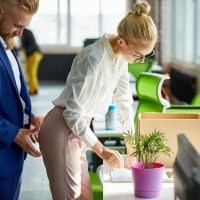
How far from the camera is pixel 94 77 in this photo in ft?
7.23

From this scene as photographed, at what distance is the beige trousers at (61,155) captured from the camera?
231 centimetres

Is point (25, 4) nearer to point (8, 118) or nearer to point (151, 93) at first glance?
point (8, 118)

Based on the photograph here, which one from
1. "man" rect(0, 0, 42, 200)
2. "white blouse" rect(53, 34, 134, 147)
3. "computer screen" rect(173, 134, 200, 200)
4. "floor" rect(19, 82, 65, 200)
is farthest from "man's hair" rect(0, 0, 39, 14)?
"floor" rect(19, 82, 65, 200)

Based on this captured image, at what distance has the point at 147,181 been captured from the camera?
2.04 meters

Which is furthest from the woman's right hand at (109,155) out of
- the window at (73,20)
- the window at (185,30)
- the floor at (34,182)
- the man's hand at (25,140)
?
the window at (73,20)

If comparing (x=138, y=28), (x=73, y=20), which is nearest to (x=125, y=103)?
(x=138, y=28)

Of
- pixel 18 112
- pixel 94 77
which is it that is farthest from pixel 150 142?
pixel 18 112

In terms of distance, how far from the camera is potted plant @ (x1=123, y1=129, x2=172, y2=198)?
204 centimetres

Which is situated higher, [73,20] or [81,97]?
[81,97]

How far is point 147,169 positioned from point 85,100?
1.32 feet

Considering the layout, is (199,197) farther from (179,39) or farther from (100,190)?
(179,39)

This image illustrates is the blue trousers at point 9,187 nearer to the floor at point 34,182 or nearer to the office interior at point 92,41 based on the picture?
the office interior at point 92,41

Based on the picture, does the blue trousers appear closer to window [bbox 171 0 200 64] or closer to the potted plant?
the potted plant

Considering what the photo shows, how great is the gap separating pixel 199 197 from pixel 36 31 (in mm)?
14099
